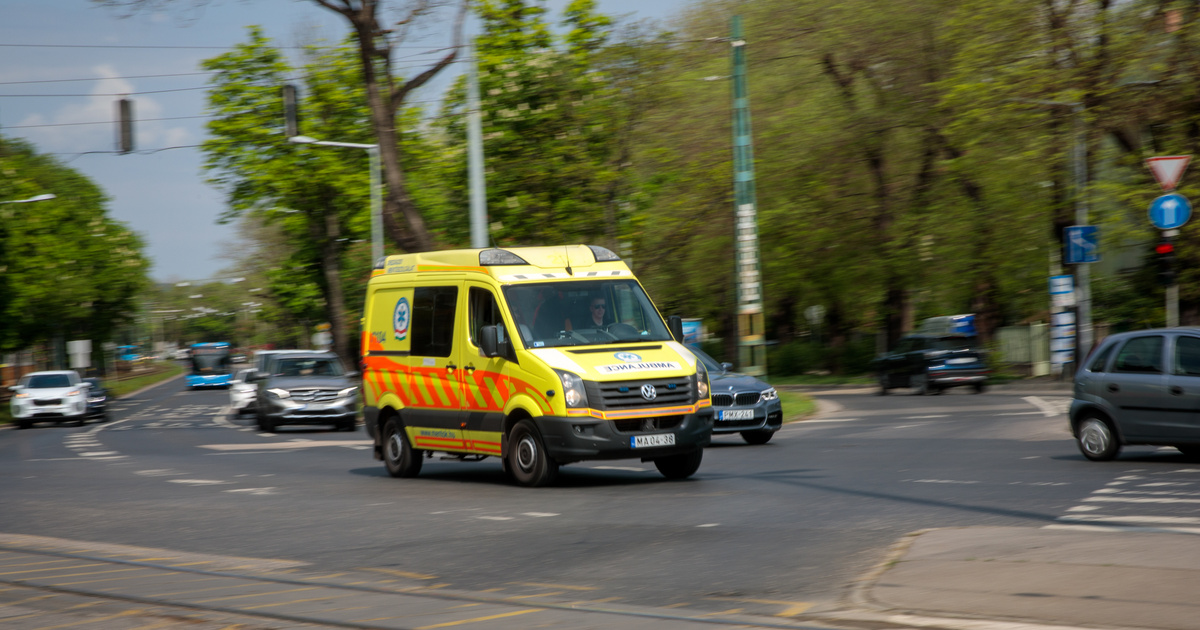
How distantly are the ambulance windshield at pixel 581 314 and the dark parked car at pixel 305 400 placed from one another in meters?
14.3

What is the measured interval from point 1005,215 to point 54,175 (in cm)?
5530

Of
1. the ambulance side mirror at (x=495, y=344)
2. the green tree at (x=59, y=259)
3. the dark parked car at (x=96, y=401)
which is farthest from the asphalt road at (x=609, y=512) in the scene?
the green tree at (x=59, y=259)

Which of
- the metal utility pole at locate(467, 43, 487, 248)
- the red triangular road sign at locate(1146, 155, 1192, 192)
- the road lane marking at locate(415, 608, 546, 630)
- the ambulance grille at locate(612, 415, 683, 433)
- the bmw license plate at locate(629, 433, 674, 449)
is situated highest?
the metal utility pole at locate(467, 43, 487, 248)

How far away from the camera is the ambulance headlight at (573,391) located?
1245 centimetres

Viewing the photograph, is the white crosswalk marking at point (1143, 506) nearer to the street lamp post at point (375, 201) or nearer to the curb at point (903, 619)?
the curb at point (903, 619)

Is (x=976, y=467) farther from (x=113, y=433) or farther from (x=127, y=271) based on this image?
(x=127, y=271)

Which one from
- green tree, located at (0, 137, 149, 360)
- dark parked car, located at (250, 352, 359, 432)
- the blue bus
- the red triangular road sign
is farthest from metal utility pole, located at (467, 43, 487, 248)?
the blue bus

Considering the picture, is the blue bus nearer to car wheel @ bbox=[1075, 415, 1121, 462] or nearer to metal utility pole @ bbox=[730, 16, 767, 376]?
metal utility pole @ bbox=[730, 16, 767, 376]

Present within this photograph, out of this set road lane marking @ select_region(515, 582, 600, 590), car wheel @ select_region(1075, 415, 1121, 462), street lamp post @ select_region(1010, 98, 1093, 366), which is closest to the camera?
road lane marking @ select_region(515, 582, 600, 590)

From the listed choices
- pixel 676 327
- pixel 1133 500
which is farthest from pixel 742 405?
pixel 1133 500

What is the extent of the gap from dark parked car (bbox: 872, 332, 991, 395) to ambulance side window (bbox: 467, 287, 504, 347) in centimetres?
2107

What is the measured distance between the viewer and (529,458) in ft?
42.7

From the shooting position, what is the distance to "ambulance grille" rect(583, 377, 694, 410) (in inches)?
492

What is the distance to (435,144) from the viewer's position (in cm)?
4378
